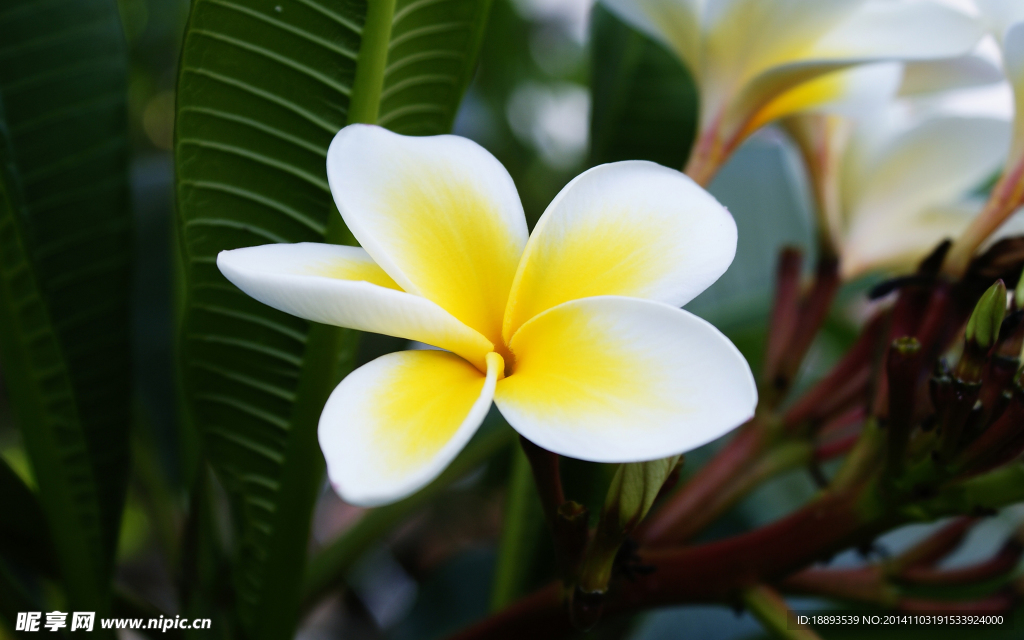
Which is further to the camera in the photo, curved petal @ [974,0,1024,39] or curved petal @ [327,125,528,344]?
curved petal @ [974,0,1024,39]

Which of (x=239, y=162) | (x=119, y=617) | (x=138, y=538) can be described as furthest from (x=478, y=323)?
(x=138, y=538)

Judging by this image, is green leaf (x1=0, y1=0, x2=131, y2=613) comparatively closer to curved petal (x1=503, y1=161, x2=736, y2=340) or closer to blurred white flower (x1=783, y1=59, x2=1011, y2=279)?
curved petal (x1=503, y1=161, x2=736, y2=340)

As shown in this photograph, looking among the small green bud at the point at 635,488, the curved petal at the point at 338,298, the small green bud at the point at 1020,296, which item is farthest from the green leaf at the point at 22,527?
the small green bud at the point at 1020,296

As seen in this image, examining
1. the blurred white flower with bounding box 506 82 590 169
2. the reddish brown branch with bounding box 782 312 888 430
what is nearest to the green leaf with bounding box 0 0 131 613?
the reddish brown branch with bounding box 782 312 888 430

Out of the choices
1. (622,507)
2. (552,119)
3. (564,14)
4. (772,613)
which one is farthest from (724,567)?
(564,14)

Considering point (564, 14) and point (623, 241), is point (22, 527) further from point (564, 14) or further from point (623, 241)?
point (564, 14)
